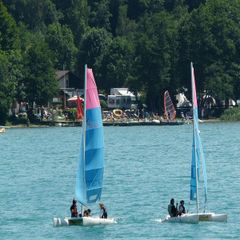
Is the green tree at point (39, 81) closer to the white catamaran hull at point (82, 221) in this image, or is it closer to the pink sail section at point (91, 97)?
the pink sail section at point (91, 97)

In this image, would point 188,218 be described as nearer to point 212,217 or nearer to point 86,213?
point 212,217

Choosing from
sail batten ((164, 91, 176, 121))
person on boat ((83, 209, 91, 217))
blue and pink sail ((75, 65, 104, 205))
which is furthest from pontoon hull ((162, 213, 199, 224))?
sail batten ((164, 91, 176, 121))

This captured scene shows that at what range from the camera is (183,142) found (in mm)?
149375

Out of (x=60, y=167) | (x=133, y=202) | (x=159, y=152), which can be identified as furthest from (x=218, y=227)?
(x=159, y=152)

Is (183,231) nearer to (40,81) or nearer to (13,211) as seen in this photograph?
(13,211)

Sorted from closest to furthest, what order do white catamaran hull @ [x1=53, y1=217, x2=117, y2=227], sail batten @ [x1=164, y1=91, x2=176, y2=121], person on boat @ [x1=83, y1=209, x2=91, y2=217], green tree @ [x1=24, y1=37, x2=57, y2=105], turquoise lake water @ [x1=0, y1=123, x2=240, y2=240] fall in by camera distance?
white catamaran hull @ [x1=53, y1=217, x2=117, y2=227] → turquoise lake water @ [x1=0, y1=123, x2=240, y2=240] → person on boat @ [x1=83, y1=209, x2=91, y2=217] → sail batten @ [x1=164, y1=91, x2=176, y2=121] → green tree @ [x1=24, y1=37, x2=57, y2=105]

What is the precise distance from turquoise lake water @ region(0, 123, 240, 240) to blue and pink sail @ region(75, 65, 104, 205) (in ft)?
5.58

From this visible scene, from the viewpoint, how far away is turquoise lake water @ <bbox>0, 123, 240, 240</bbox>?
71.8 meters

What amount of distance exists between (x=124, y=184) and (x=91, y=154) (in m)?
25.3

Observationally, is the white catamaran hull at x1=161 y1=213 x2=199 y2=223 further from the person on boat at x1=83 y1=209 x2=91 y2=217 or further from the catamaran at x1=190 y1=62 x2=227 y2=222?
the person on boat at x1=83 y1=209 x2=91 y2=217

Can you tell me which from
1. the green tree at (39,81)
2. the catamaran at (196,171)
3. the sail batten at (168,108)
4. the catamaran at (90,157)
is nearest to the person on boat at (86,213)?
the catamaran at (90,157)

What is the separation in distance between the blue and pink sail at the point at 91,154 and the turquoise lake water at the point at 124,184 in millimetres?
1701

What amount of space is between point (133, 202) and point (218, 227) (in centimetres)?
1353

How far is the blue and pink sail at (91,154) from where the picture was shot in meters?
71.9
